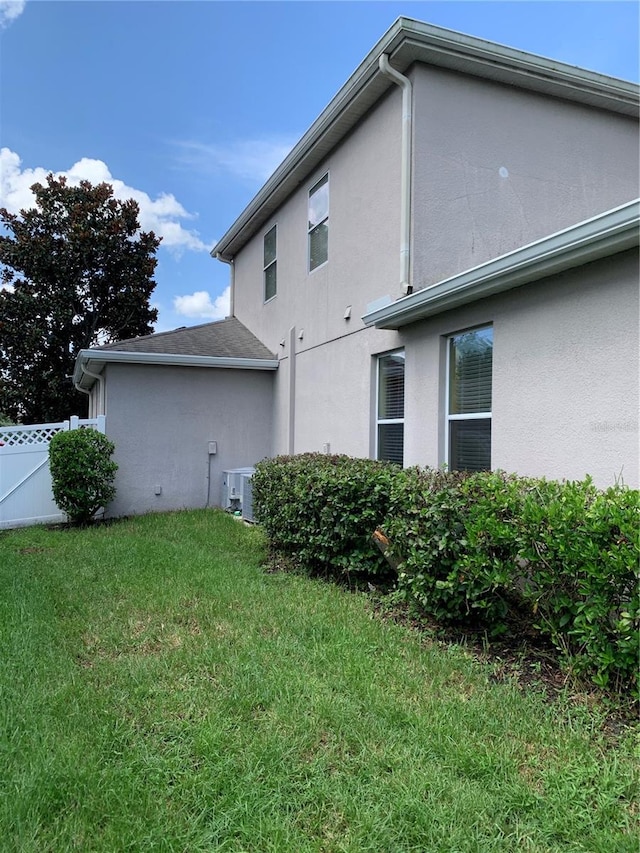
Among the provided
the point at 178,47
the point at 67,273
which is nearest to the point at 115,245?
the point at 67,273

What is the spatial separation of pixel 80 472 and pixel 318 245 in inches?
220

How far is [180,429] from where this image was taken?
10.8m

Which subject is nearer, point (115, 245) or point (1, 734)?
point (1, 734)

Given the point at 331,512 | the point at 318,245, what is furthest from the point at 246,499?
the point at 318,245

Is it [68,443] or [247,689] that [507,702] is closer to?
[247,689]

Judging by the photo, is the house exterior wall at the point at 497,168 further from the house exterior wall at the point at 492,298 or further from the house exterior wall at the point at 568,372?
the house exterior wall at the point at 568,372

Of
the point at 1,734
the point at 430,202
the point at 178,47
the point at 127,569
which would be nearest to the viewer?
the point at 1,734

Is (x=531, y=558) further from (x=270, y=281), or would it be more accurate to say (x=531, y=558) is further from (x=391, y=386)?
(x=270, y=281)

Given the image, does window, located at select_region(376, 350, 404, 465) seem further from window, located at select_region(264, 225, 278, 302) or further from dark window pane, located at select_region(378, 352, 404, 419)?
window, located at select_region(264, 225, 278, 302)

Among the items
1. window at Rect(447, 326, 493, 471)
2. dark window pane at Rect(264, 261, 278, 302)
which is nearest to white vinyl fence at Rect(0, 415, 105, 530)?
dark window pane at Rect(264, 261, 278, 302)

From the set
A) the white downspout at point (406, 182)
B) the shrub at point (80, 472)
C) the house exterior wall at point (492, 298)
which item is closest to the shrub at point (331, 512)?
the house exterior wall at point (492, 298)

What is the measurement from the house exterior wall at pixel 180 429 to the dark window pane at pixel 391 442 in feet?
14.6

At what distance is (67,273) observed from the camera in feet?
60.8

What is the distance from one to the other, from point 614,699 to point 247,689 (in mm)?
2103
